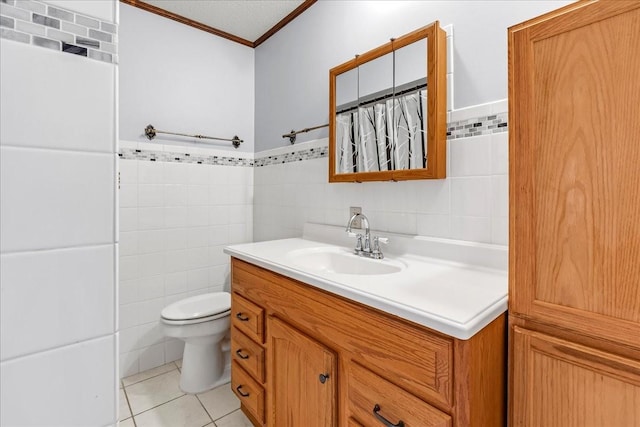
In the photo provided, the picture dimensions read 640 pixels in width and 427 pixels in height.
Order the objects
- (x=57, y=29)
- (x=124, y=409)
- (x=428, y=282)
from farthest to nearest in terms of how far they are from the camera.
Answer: (x=124, y=409) → (x=428, y=282) → (x=57, y=29)

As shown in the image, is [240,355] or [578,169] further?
[240,355]

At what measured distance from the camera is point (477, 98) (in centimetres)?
121

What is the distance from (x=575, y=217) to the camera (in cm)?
70

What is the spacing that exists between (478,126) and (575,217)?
0.60 meters

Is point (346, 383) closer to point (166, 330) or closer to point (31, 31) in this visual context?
point (31, 31)

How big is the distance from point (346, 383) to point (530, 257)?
2.10ft

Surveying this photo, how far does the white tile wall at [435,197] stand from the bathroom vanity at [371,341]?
0.09 metres

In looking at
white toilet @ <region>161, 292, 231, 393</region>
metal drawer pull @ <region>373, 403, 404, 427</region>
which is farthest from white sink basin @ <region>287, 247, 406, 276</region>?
white toilet @ <region>161, 292, 231, 393</region>

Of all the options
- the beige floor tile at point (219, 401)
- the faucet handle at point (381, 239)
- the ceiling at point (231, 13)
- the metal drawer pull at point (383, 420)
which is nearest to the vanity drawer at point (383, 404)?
the metal drawer pull at point (383, 420)

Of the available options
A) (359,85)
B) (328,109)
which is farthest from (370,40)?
(328,109)

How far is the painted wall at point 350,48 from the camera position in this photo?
1163 mm

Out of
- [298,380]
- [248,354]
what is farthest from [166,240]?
[298,380]

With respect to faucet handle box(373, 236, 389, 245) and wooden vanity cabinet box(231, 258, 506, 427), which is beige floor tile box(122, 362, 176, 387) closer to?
wooden vanity cabinet box(231, 258, 506, 427)

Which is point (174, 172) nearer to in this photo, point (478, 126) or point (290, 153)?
point (290, 153)
